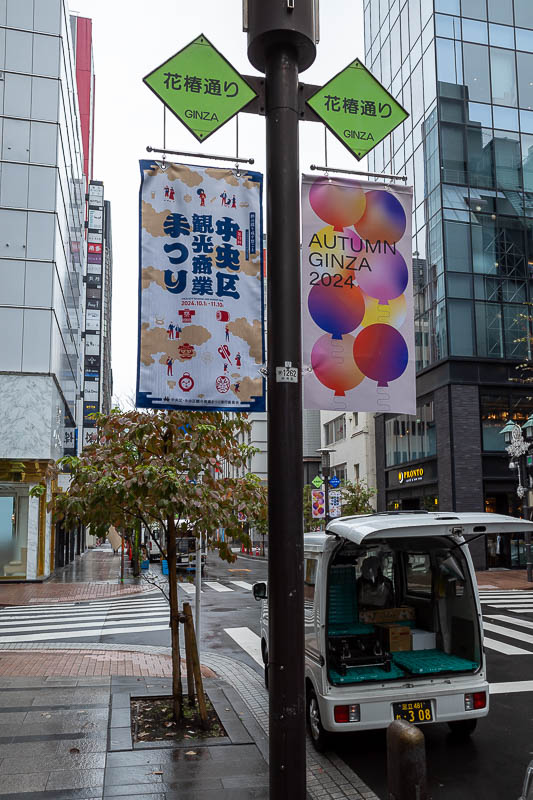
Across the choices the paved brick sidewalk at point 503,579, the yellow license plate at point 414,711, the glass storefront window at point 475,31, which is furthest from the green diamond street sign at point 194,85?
the glass storefront window at point 475,31

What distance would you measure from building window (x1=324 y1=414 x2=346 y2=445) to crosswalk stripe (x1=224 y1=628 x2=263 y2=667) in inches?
1409

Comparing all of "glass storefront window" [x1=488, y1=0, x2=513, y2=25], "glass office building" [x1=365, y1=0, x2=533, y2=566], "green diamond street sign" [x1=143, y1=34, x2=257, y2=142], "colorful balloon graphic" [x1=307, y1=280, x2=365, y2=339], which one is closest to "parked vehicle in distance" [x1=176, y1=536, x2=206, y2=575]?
"colorful balloon graphic" [x1=307, y1=280, x2=365, y2=339]

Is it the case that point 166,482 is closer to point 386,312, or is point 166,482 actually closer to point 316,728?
point 316,728

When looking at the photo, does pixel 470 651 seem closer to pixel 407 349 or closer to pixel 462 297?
pixel 407 349

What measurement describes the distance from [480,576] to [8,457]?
65.8ft

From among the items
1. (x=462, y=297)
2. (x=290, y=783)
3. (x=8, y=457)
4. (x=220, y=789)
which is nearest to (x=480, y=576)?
(x=462, y=297)

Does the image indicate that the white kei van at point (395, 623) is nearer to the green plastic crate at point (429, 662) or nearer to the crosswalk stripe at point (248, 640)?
the green plastic crate at point (429, 662)

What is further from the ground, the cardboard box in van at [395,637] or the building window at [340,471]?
the building window at [340,471]

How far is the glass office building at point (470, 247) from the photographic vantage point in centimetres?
3422

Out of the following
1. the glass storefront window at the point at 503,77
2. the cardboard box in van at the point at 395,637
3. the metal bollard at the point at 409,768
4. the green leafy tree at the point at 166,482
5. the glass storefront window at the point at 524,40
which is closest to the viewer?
the metal bollard at the point at 409,768

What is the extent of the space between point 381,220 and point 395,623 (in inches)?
195

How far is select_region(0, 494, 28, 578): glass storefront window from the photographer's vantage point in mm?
28562

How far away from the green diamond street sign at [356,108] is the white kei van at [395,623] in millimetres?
3178

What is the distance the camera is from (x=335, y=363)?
487 centimetres
